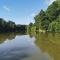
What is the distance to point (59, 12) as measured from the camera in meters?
64.9

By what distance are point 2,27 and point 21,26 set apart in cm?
5244

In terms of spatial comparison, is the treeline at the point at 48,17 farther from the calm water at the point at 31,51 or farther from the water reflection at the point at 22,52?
the water reflection at the point at 22,52

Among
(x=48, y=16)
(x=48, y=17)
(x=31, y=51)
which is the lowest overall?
(x=31, y=51)

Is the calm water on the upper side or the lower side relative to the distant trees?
lower

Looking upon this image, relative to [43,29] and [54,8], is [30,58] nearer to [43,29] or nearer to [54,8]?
[54,8]

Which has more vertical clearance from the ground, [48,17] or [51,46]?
[48,17]

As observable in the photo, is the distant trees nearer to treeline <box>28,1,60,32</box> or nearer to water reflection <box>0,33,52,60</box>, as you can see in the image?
treeline <box>28,1,60,32</box>

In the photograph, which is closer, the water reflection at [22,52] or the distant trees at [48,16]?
the water reflection at [22,52]

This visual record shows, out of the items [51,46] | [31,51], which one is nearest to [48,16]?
[51,46]

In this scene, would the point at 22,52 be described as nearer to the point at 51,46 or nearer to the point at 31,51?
the point at 31,51

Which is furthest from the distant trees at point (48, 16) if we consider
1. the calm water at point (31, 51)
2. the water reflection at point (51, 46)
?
the calm water at point (31, 51)

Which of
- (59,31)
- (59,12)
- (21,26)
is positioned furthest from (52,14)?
(21,26)

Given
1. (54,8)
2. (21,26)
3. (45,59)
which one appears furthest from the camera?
(21,26)

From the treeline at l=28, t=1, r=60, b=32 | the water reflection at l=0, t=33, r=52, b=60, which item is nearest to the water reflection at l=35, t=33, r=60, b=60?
the water reflection at l=0, t=33, r=52, b=60
